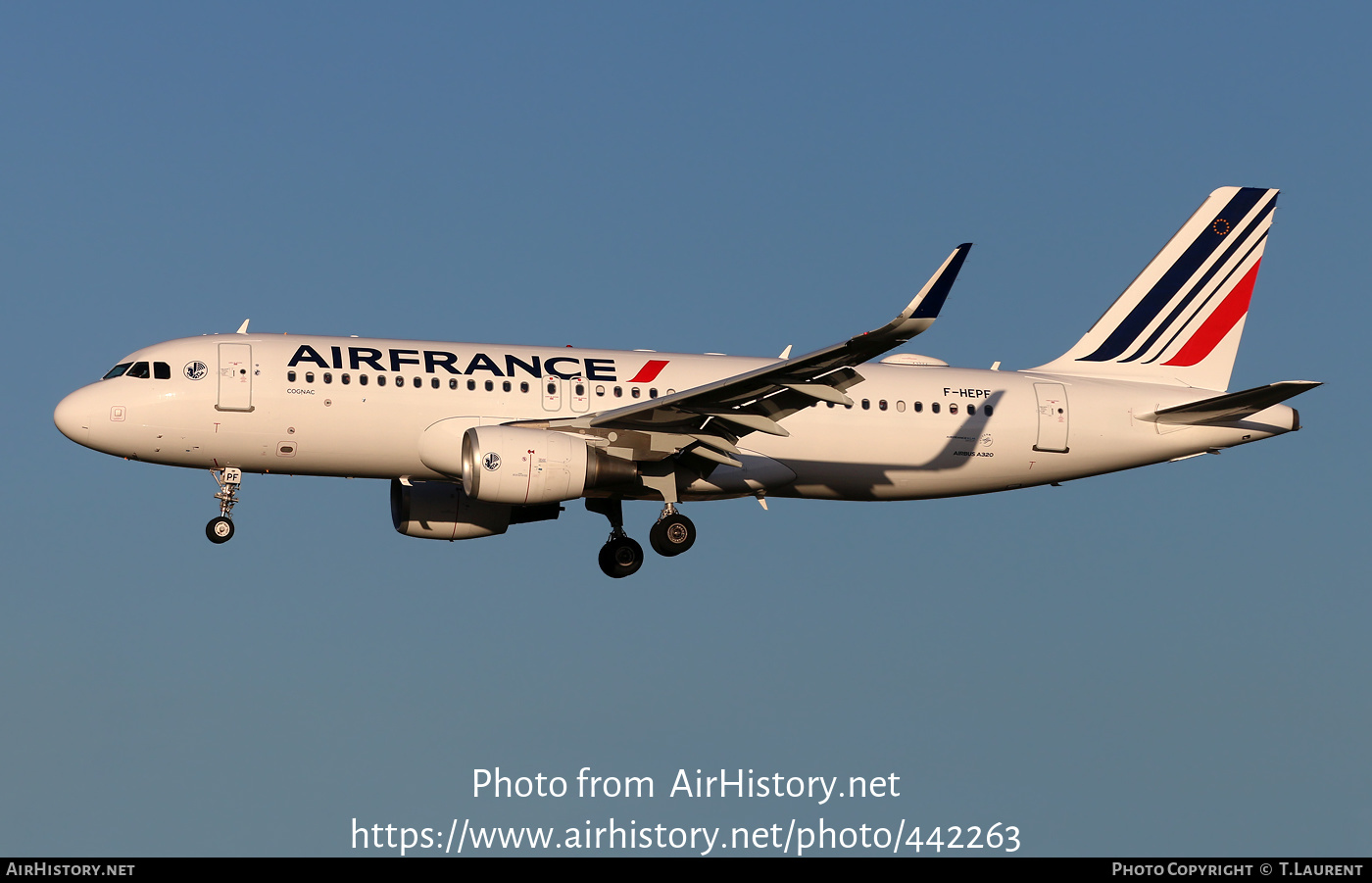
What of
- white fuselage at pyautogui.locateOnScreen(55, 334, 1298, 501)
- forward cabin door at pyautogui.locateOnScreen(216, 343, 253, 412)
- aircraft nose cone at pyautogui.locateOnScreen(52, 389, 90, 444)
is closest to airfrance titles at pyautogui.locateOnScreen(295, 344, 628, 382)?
white fuselage at pyautogui.locateOnScreen(55, 334, 1298, 501)

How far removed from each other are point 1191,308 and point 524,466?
1829 centimetres

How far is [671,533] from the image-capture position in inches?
1421

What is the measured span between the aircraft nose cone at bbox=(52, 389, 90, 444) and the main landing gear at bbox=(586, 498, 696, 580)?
10556 mm

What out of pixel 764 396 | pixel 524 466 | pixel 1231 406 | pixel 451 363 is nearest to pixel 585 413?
pixel 524 466

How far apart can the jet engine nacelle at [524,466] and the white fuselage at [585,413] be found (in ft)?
4.89

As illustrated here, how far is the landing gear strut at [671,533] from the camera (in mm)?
36125

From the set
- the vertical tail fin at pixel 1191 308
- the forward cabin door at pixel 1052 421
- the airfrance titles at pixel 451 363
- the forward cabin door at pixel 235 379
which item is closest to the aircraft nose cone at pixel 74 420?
the forward cabin door at pixel 235 379

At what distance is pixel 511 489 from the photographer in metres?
33.2

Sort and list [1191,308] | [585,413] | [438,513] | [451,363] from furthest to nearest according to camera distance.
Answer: [1191,308] → [438,513] → [585,413] → [451,363]

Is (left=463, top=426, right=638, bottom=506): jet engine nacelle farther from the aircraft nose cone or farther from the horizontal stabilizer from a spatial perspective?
the horizontal stabilizer

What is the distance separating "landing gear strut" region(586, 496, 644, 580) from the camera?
123ft

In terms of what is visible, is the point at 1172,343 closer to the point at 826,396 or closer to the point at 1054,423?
the point at 1054,423

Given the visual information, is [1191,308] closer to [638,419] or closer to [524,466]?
[638,419]

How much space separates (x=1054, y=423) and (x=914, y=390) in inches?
134
